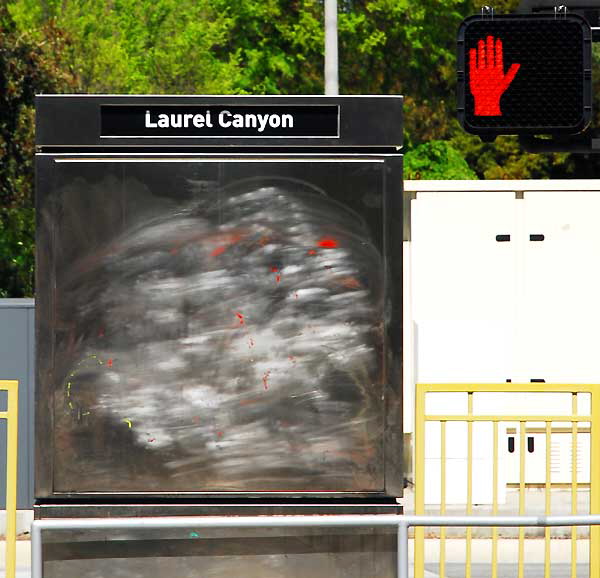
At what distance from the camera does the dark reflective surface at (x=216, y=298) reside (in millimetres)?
5746

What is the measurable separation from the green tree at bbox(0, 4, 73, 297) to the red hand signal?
1703 cm

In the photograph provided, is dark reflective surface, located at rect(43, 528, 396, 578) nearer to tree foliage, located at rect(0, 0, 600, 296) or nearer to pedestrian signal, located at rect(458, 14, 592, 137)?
pedestrian signal, located at rect(458, 14, 592, 137)

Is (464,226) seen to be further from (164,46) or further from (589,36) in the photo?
(164,46)

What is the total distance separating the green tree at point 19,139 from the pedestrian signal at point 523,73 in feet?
55.9

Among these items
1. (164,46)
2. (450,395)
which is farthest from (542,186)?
(164,46)

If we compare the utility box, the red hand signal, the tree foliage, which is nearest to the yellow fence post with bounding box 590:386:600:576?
the red hand signal

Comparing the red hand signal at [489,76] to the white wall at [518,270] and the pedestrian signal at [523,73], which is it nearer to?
the pedestrian signal at [523,73]

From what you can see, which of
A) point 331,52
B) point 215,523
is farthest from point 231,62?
point 215,523

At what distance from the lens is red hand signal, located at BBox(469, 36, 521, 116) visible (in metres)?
6.04

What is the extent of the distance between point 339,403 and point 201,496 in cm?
71

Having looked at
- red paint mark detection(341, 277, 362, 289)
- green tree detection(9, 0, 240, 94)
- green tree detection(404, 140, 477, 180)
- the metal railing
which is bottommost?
the metal railing

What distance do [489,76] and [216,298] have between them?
61.3 inches

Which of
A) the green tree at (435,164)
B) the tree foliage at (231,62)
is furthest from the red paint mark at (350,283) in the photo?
the green tree at (435,164)

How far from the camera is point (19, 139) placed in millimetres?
22828
